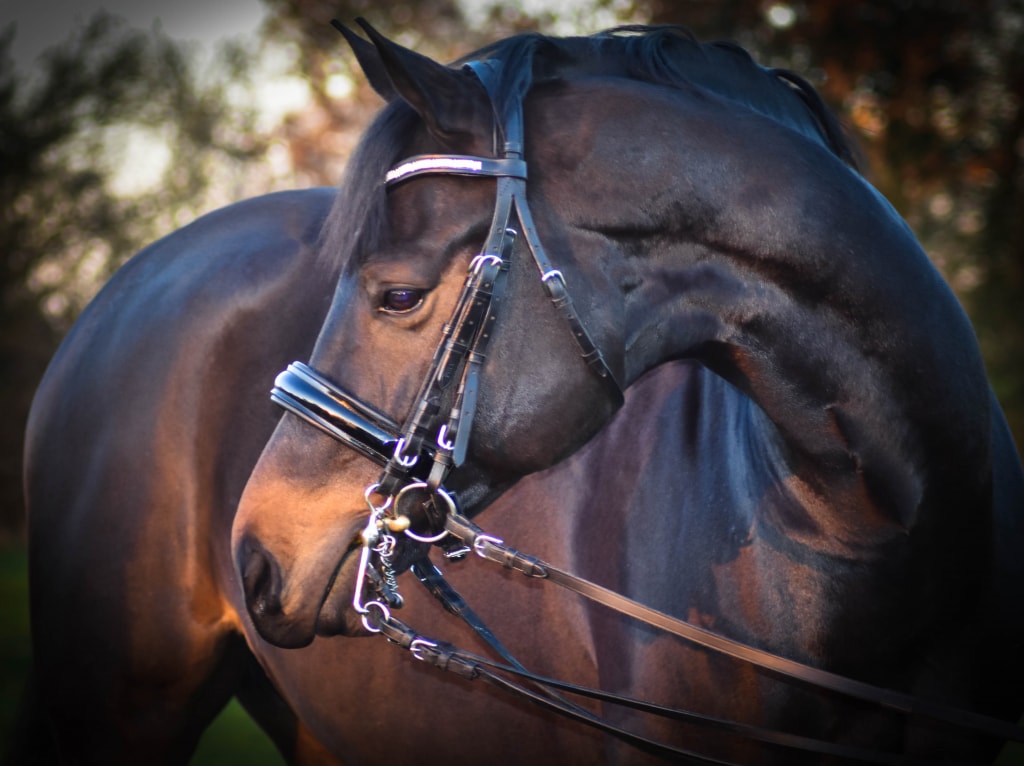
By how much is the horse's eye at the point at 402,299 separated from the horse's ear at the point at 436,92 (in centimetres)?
35

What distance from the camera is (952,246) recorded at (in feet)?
43.8

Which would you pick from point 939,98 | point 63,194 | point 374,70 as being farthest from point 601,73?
point 63,194

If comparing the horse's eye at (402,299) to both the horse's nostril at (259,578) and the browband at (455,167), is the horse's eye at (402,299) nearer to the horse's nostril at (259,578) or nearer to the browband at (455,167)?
the browband at (455,167)

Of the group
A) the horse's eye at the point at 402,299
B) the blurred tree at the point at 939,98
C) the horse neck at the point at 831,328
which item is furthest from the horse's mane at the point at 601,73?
the blurred tree at the point at 939,98

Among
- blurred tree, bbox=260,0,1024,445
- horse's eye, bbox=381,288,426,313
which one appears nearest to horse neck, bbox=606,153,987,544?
horse's eye, bbox=381,288,426,313

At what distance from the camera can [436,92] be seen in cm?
189

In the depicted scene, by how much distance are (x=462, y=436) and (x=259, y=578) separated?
0.58 m

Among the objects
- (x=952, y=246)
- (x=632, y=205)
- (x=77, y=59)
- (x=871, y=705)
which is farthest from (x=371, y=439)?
(x=77, y=59)

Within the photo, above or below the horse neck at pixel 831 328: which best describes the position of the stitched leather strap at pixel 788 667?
below

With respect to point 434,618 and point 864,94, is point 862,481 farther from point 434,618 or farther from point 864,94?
point 864,94

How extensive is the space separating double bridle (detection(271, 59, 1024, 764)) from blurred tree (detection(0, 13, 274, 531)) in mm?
13051

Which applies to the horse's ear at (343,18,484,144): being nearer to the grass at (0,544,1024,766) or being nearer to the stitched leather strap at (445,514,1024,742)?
the stitched leather strap at (445,514,1024,742)

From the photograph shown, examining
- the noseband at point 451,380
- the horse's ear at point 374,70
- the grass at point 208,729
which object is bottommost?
the grass at point 208,729

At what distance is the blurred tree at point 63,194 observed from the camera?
13.3m
